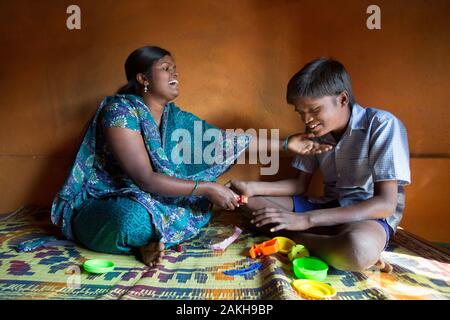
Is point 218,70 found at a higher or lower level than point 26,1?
lower

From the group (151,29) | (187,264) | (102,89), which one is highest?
(151,29)

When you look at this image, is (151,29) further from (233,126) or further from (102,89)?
(233,126)

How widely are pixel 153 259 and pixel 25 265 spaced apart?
59 centimetres

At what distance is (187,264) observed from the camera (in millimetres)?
1707

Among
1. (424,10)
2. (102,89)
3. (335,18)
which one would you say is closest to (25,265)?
(102,89)

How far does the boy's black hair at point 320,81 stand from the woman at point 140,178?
57 centimetres

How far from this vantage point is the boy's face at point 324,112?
1770mm

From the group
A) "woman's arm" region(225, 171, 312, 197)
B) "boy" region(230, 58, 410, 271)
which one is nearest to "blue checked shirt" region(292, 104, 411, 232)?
"boy" region(230, 58, 410, 271)

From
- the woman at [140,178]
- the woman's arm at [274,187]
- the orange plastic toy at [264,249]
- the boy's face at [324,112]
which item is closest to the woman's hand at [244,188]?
the woman's arm at [274,187]

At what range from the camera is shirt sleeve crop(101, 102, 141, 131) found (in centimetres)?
186

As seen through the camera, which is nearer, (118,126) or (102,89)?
(118,126)

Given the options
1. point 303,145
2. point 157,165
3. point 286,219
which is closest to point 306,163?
point 303,145

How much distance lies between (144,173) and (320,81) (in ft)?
3.22
